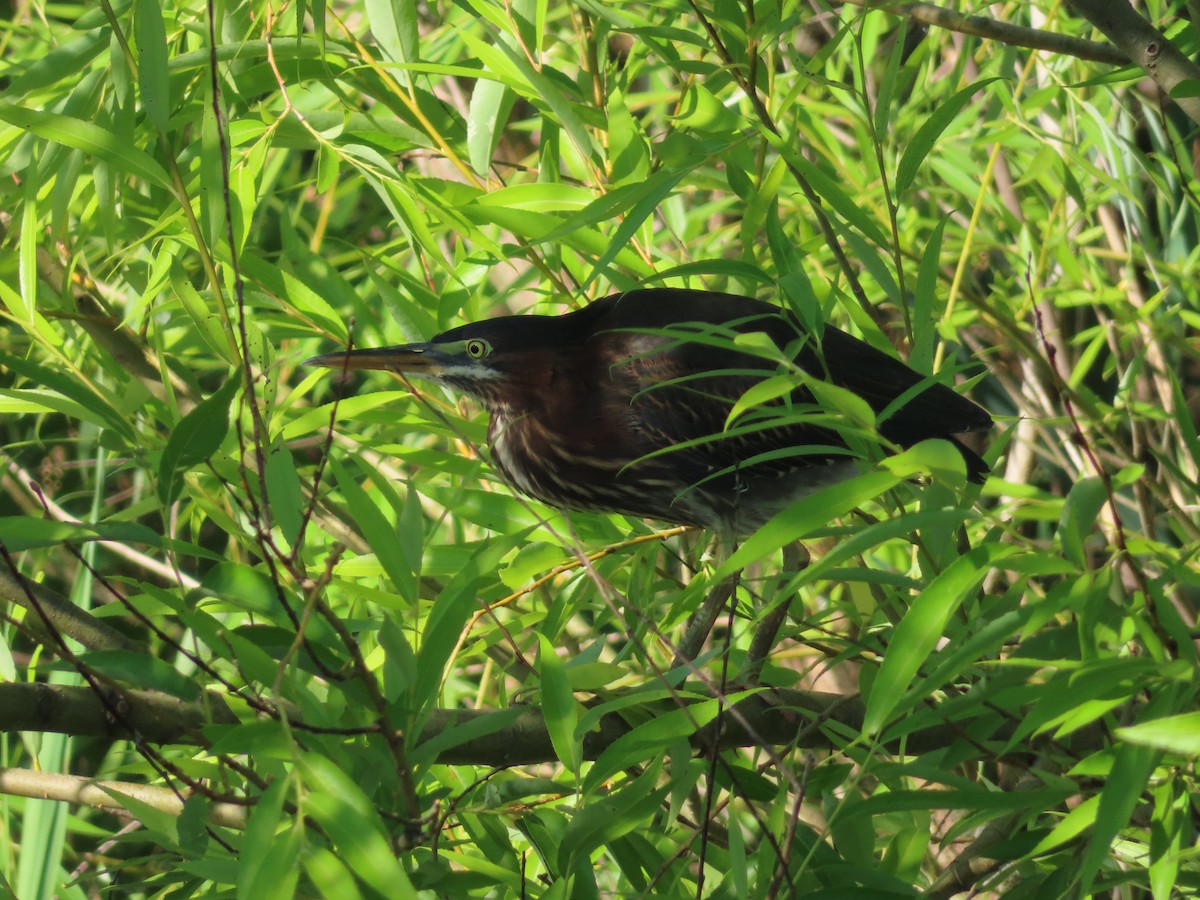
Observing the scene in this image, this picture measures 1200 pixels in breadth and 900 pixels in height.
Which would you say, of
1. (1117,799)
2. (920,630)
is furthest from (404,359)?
(1117,799)

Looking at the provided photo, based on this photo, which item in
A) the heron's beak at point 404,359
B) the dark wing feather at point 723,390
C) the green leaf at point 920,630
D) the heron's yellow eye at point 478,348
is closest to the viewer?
the green leaf at point 920,630

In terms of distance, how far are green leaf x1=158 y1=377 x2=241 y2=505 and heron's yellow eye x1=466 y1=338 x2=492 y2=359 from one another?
39.0 inches

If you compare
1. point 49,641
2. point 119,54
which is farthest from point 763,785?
point 119,54

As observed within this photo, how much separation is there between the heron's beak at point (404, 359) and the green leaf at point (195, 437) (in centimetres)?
71

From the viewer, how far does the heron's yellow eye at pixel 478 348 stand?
2.15 m

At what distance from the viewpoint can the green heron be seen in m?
2.07

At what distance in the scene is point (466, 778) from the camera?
1685 millimetres

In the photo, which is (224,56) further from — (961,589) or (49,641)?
(961,589)

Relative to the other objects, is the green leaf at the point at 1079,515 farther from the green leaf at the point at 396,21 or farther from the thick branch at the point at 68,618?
the green leaf at the point at 396,21

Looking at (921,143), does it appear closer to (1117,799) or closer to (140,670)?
(1117,799)

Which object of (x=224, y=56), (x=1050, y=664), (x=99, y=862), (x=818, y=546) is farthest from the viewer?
(x=818, y=546)

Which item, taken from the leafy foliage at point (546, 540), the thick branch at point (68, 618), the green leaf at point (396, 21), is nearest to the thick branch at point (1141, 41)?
the leafy foliage at point (546, 540)

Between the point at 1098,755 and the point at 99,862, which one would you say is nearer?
the point at 1098,755

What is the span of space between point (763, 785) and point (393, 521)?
2.60ft
